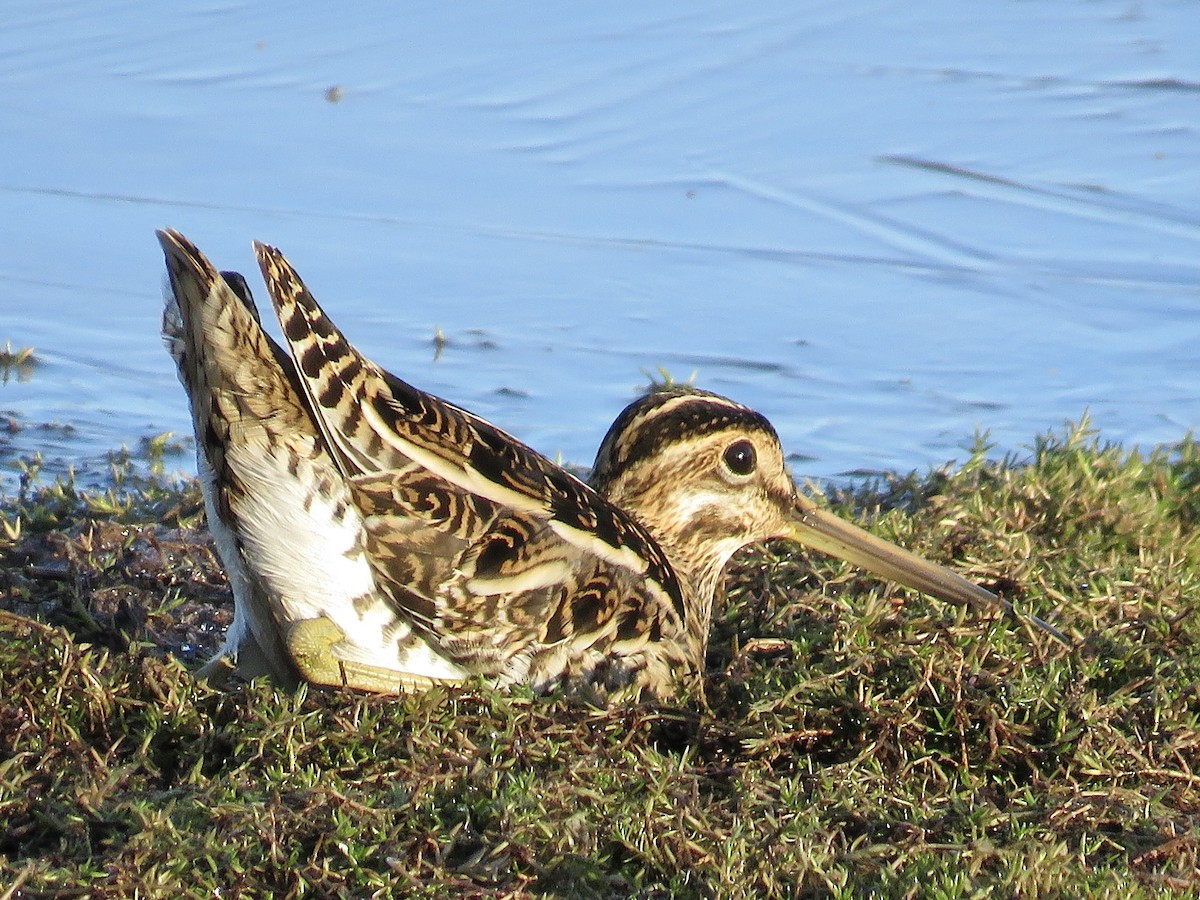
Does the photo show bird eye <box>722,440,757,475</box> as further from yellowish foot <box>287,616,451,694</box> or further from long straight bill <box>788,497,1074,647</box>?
yellowish foot <box>287,616,451,694</box>

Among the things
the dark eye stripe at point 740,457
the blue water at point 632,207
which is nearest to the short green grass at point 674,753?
the dark eye stripe at point 740,457

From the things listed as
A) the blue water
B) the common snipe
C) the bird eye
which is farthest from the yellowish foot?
the blue water

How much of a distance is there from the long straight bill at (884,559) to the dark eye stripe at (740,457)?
0.19 m

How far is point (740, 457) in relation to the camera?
548 centimetres

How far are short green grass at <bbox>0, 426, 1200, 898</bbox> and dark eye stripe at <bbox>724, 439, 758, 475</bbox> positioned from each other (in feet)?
1.08

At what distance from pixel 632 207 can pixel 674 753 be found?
14.5ft

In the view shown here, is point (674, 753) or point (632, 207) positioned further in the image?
point (632, 207)

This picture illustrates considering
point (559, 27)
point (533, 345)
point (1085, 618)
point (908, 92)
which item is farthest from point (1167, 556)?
point (559, 27)

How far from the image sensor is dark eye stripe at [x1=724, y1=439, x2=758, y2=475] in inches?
216

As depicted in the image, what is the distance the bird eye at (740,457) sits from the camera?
548 centimetres

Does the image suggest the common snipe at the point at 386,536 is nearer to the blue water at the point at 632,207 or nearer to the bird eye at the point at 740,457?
the bird eye at the point at 740,457

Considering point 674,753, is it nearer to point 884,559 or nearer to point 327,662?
point 327,662

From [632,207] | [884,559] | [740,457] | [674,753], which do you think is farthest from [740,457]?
[632,207]

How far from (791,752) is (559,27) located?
20.9ft
